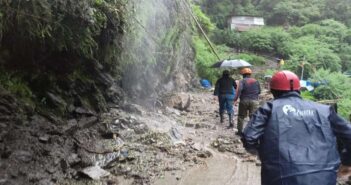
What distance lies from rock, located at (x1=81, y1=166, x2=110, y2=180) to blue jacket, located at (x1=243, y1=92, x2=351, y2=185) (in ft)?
11.5

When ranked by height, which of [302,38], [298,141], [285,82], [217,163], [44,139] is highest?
[302,38]

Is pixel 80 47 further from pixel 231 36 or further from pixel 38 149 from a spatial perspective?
pixel 231 36

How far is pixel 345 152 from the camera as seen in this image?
3113 millimetres

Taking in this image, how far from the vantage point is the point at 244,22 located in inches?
1849

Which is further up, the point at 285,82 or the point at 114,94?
the point at 285,82

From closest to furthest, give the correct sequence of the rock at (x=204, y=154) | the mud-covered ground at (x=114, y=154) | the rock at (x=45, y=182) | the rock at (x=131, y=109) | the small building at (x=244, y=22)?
the rock at (x=45, y=182) → the mud-covered ground at (x=114, y=154) → the rock at (x=204, y=154) → the rock at (x=131, y=109) → the small building at (x=244, y=22)

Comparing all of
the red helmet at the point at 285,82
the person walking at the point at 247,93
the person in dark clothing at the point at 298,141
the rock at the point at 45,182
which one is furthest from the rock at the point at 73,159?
the person walking at the point at 247,93

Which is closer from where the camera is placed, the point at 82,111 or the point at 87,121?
the point at 87,121

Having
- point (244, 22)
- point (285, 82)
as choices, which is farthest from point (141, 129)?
point (244, 22)

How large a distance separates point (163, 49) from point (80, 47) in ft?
22.2

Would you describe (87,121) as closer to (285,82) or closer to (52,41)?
(52,41)

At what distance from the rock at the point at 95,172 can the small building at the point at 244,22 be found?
41929mm

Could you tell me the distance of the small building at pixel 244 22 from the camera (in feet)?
153

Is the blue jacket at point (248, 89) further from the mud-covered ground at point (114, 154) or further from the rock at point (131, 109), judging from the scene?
the rock at point (131, 109)
